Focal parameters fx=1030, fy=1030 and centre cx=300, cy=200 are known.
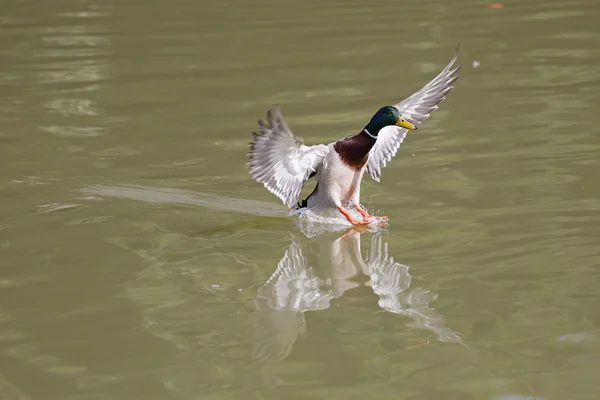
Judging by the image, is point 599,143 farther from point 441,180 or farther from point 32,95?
point 32,95

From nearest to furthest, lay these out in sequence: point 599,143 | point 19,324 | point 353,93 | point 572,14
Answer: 1. point 19,324
2. point 599,143
3. point 353,93
4. point 572,14

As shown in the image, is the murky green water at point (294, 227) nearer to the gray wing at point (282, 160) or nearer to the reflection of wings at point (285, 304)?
the reflection of wings at point (285, 304)

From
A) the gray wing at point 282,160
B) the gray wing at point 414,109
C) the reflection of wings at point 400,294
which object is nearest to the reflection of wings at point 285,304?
the reflection of wings at point 400,294

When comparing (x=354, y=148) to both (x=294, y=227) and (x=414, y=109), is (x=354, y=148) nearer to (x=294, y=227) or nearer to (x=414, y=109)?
(x=294, y=227)

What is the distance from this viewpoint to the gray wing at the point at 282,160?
579cm

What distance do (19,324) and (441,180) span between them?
119 inches

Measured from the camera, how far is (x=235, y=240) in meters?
5.99

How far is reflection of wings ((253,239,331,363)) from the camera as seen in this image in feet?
14.8

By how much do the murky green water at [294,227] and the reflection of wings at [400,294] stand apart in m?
0.01

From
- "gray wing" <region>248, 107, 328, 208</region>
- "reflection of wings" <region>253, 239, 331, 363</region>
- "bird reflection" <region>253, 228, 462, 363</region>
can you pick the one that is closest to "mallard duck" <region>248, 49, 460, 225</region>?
"gray wing" <region>248, 107, 328, 208</region>

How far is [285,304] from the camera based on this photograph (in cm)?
503

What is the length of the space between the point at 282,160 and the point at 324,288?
1.05 m

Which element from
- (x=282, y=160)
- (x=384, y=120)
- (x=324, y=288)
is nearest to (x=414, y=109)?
(x=384, y=120)

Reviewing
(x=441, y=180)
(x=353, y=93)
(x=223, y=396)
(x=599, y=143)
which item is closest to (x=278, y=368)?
(x=223, y=396)
